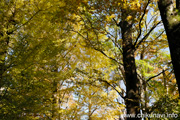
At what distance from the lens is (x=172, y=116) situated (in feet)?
8.71

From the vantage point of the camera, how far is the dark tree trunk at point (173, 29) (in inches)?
62.1

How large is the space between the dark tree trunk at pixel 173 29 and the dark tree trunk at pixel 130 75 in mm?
1407

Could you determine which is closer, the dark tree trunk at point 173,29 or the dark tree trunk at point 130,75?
the dark tree trunk at point 173,29

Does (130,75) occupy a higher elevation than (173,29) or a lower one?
lower

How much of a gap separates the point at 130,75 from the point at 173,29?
66.0 inches

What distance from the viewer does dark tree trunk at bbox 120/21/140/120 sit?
9.46ft

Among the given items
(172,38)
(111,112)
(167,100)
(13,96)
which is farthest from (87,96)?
(172,38)

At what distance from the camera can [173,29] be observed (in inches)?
66.8

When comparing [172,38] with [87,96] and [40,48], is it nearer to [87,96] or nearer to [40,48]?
[40,48]

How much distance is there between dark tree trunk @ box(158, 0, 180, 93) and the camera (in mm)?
1577

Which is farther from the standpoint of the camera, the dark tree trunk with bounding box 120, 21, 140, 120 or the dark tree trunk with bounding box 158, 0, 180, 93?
the dark tree trunk with bounding box 120, 21, 140, 120

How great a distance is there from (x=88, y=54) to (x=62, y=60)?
56.7 inches

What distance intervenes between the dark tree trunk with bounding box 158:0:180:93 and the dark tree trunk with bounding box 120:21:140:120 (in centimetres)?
141

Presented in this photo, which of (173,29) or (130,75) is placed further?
(130,75)
